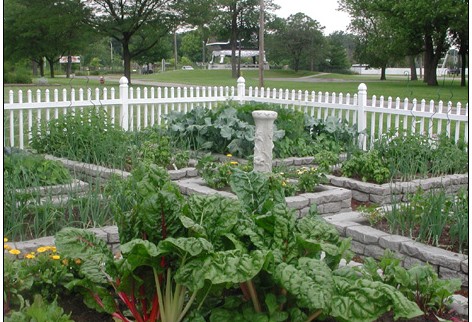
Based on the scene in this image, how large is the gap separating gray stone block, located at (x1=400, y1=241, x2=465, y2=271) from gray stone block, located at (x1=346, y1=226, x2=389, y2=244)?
0.26 meters

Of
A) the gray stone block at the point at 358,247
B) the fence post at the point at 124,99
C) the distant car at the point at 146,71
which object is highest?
the distant car at the point at 146,71

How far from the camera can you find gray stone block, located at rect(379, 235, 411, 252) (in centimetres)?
453

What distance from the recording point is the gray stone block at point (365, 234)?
470 centimetres

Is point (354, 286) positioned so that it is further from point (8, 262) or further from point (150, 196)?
point (8, 262)

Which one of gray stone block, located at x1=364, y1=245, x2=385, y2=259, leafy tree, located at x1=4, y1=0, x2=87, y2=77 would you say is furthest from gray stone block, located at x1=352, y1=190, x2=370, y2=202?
leafy tree, located at x1=4, y1=0, x2=87, y2=77

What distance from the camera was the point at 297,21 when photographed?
189ft

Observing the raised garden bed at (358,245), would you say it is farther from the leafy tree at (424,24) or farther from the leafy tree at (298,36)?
the leafy tree at (298,36)

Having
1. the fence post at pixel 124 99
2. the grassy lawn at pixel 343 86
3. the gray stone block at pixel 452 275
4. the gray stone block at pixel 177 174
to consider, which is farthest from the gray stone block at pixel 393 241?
the grassy lawn at pixel 343 86

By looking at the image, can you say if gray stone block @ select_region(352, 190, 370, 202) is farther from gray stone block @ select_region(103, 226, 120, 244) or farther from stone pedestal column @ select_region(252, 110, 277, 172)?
gray stone block @ select_region(103, 226, 120, 244)

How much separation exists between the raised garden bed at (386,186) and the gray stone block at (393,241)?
1.61 meters

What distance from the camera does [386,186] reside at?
6.61m

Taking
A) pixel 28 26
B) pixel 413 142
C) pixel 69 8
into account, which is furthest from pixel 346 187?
pixel 28 26

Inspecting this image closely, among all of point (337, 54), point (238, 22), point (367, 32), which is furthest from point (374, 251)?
point (337, 54)

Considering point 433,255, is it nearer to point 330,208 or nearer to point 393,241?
point 393,241
